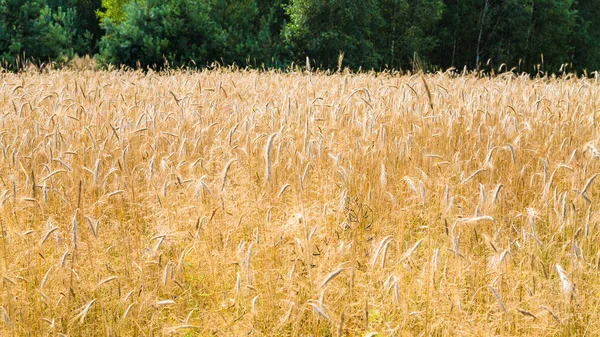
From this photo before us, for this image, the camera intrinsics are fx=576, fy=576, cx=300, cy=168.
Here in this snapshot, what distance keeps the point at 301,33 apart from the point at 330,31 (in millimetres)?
1033

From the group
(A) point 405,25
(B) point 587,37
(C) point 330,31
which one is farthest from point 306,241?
(B) point 587,37

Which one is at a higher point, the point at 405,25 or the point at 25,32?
the point at 405,25

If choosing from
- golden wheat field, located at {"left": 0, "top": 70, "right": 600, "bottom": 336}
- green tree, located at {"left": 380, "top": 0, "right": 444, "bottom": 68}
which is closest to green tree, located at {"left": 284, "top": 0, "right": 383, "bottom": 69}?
green tree, located at {"left": 380, "top": 0, "right": 444, "bottom": 68}

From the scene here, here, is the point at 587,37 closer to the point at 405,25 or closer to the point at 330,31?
the point at 405,25

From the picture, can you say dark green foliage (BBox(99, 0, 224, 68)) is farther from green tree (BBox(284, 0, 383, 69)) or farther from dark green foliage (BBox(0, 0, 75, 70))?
Result: green tree (BBox(284, 0, 383, 69))

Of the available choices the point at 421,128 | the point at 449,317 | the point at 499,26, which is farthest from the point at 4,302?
the point at 499,26

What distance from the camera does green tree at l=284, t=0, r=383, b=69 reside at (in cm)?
2011

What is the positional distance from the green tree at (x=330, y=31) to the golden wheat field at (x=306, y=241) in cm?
1592

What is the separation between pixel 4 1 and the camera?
14.6 meters

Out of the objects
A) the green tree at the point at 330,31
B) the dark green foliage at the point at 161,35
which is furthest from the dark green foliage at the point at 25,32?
the green tree at the point at 330,31

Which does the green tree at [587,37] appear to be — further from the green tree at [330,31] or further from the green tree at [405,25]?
the green tree at [330,31]

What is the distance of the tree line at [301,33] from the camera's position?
15445 millimetres

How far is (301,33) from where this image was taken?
20172mm

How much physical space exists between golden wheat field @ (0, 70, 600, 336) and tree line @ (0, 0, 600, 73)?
2.59 meters
